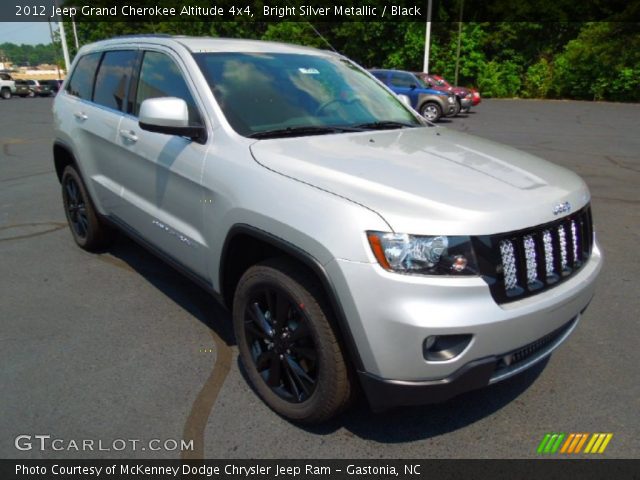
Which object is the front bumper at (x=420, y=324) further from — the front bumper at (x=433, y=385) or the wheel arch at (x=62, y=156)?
the wheel arch at (x=62, y=156)

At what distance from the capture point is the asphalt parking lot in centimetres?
251

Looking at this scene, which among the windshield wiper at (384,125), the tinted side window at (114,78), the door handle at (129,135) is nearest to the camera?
the windshield wiper at (384,125)

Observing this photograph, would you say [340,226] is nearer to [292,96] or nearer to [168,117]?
[168,117]

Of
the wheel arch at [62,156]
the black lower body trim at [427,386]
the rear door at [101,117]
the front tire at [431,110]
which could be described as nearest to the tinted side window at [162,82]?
the rear door at [101,117]

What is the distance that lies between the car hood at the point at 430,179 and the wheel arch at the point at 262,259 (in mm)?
315

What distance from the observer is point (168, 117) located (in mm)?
2781

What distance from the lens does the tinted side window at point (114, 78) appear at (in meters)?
3.89

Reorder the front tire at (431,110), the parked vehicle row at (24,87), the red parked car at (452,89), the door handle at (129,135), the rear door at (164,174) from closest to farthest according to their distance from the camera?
the rear door at (164,174) < the door handle at (129,135) < the front tire at (431,110) < the red parked car at (452,89) < the parked vehicle row at (24,87)

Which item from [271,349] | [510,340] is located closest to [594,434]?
[510,340]

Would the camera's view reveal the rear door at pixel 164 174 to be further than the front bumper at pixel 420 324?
Yes

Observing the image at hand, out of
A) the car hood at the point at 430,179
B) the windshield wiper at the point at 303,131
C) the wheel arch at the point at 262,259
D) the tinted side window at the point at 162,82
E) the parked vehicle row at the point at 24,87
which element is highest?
the tinted side window at the point at 162,82

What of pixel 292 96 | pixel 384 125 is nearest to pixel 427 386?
pixel 384 125

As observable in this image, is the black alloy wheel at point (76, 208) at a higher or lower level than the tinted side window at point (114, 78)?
lower

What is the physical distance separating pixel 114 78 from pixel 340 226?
2.92 meters
